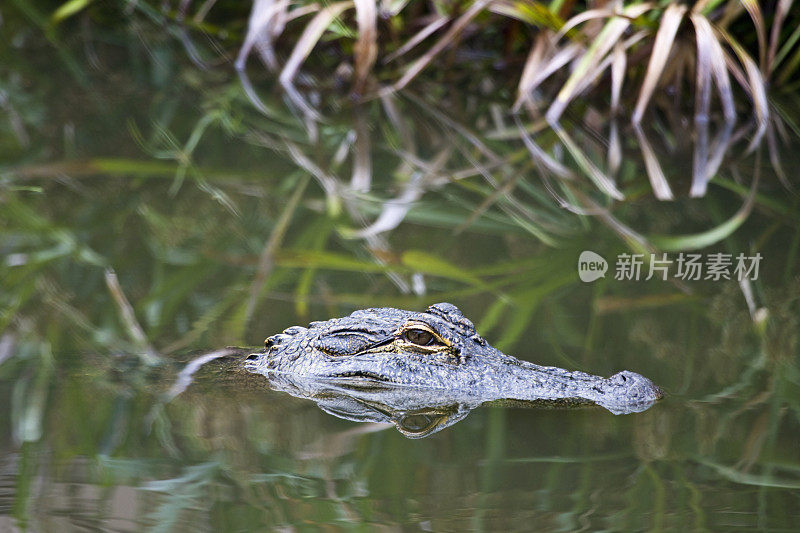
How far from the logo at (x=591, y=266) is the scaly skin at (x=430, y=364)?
1194 mm

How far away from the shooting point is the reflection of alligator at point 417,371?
330 cm

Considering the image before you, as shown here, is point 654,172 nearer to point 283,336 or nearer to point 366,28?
point 366,28

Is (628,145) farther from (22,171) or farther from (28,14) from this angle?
(28,14)

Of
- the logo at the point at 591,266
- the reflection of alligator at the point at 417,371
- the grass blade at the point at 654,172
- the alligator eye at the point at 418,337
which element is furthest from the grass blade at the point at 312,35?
the alligator eye at the point at 418,337

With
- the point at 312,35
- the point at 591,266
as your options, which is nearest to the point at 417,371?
the point at 591,266

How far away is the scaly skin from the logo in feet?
3.92

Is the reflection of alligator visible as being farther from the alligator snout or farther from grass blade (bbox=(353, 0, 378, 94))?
grass blade (bbox=(353, 0, 378, 94))

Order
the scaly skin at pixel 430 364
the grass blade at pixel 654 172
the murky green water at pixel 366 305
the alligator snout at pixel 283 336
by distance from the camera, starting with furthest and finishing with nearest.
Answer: the grass blade at pixel 654 172, the alligator snout at pixel 283 336, the scaly skin at pixel 430 364, the murky green water at pixel 366 305

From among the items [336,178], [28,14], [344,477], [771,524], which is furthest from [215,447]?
[28,14]

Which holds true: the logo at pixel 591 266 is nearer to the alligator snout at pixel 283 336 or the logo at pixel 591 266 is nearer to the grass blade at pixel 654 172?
the grass blade at pixel 654 172

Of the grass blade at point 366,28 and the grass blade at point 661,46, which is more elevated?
the grass blade at point 366,28

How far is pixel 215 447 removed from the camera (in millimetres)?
3008

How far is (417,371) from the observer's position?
11.5 feet

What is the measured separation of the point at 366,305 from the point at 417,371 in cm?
74
